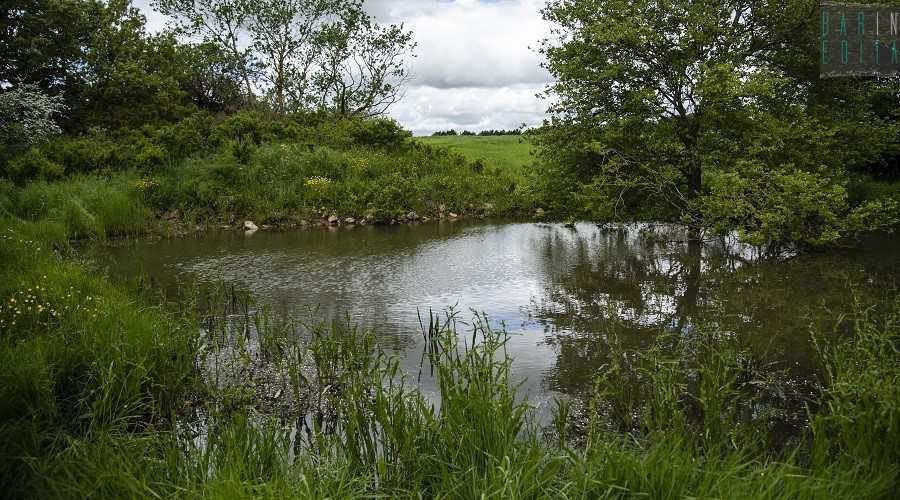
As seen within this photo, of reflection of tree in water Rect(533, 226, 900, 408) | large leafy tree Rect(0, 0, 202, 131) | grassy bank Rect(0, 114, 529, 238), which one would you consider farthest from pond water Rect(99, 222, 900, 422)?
large leafy tree Rect(0, 0, 202, 131)

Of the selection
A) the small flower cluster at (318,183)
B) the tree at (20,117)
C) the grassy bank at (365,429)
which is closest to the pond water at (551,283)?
the grassy bank at (365,429)

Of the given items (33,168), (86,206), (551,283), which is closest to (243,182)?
(86,206)

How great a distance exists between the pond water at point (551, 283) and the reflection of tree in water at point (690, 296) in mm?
24

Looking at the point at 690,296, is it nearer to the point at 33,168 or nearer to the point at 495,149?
the point at 33,168

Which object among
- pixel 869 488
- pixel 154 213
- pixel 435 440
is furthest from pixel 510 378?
pixel 154 213

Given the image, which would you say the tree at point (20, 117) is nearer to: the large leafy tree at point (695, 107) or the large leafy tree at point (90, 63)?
the large leafy tree at point (90, 63)

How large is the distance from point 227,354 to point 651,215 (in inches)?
391

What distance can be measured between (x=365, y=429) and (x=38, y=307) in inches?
144

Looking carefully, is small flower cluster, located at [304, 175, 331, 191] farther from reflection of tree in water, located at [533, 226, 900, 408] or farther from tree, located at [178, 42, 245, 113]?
tree, located at [178, 42, 245, 113]

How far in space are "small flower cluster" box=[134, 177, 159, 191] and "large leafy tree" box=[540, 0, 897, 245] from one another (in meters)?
11.6

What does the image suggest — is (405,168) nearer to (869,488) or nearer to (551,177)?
(551,177)

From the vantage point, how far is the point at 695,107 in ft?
46.5

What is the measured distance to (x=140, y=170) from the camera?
20.7 metres

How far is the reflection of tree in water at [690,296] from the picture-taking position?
24.3 feet
